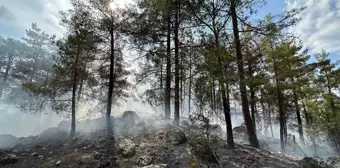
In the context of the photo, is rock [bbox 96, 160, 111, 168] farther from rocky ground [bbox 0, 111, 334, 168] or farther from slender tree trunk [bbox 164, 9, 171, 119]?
slender tree trunk [bbox 164, 9, 171, 119]

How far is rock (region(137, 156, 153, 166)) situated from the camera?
18.9ft

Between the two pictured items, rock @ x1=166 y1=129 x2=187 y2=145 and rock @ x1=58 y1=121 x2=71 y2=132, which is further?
rock @ x1=58 y1=121 x2=71 y2=132

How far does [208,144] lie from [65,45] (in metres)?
10.3

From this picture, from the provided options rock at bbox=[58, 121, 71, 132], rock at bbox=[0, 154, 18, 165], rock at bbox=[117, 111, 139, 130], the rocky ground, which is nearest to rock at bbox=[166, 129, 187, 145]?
the rocky ground

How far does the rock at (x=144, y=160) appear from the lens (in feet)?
18.9

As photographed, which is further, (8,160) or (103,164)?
(8,160)

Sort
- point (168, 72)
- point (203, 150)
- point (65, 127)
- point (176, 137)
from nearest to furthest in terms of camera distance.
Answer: point (203, 150) → point (176, 137) → point (168, 72) → point (65, 127)

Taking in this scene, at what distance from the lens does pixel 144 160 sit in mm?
5887

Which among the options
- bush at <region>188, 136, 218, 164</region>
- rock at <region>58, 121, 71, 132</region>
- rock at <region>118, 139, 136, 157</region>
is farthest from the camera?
rock at <region>58, 121, 71, 132</region>

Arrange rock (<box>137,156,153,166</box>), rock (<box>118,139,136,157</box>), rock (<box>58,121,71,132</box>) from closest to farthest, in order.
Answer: rock (<box>137,156,153,166</box>), rock (<box>118,139,136,157</box>), rock (<box>58,121,71,132</box>)

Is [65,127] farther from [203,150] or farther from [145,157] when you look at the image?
[203,150]

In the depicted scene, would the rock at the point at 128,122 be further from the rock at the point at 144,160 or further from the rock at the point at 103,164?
the rock at the point at 144,160

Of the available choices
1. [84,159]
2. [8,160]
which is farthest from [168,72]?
[8,160]

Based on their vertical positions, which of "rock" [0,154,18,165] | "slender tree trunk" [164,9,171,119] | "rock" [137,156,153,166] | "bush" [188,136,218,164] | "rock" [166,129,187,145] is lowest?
"rock" [0,154,18,165]
